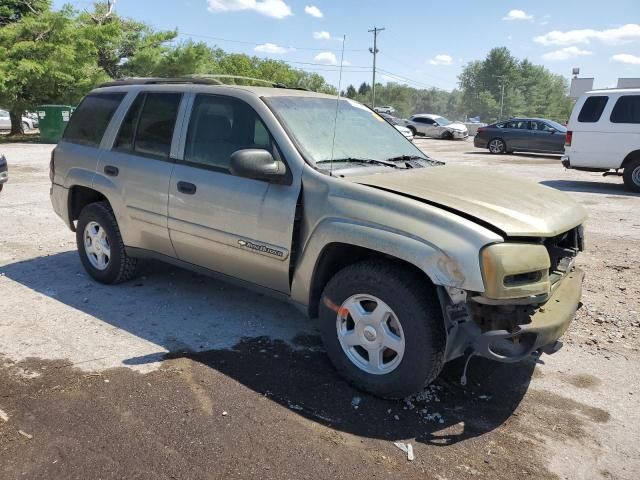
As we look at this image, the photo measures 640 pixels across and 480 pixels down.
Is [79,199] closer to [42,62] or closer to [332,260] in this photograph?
[332,260]

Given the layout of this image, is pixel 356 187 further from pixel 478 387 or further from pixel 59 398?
pixel 59 398

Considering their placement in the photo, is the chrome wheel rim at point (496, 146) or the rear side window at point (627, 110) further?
the chrome wheel rim at point (496, 146)

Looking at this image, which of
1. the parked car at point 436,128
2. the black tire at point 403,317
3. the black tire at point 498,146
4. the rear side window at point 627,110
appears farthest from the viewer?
the parked car at point 436,128

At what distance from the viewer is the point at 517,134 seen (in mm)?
21578

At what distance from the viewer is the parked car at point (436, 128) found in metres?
32.1

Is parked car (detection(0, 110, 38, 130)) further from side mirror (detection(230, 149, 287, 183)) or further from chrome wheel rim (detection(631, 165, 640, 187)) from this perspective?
side mirror (detection(230, 149, 287, 183))

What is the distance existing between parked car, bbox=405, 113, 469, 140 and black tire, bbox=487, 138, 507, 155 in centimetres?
972

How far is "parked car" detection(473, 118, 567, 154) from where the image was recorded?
2073cm

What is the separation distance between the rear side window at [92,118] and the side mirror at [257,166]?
7.06 ft

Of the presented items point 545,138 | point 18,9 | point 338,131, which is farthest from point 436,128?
point 338,131

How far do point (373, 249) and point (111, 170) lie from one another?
2.81 meters

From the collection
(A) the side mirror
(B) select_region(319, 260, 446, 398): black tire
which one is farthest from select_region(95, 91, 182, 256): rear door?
(B) select_region(319, 260, 446, 398): black tire

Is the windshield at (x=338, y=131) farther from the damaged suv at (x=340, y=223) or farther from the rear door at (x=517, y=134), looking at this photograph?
the rear door at (x=517, y=134)

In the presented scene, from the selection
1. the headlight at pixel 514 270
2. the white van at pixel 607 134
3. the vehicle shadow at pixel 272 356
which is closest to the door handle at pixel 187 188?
the vehicle shadow at pixel 272 356
